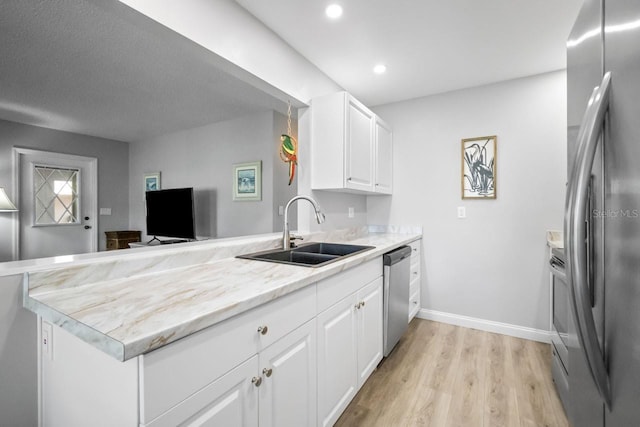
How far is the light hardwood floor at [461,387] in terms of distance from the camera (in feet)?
5.35

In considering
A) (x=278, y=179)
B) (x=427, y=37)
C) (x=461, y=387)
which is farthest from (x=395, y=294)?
(x=278, y=179)

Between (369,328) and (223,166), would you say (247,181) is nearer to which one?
(223,166)

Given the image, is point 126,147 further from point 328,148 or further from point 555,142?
point 555,142

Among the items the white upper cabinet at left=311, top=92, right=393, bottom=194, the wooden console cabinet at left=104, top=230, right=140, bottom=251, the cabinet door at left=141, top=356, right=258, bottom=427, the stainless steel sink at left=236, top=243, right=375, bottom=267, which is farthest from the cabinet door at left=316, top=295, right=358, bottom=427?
→ the wooden console cabinet at left=104, top=230, right=140, bottom=251

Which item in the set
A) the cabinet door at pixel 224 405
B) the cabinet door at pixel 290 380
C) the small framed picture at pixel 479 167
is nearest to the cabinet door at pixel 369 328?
the cabinet door at pixel 290 380

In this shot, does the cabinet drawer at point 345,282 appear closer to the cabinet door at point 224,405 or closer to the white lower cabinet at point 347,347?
the white lower cabinet at point 347,347

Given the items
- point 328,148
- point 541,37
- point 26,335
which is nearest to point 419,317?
point 328,148

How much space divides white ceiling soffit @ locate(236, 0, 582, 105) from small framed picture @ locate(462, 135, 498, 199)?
0.57 m

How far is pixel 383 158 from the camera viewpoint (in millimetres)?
3020

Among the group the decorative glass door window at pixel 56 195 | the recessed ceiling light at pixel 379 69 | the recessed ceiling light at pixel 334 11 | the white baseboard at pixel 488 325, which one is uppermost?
the recessed ceiling light at pixel 379 69

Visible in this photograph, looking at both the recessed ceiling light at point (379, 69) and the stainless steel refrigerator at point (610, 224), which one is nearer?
the stainless steel refrigerator at point (610, 224)

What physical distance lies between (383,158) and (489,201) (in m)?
1.10

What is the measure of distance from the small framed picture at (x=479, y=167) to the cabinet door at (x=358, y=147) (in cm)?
98

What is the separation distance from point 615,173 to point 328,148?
1.84 m
